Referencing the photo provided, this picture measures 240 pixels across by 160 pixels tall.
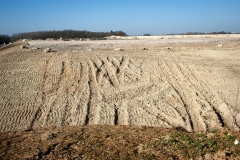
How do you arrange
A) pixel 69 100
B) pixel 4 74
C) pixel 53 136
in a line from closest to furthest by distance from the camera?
pixel 53 136
pixel 69 100
pixel 4 74

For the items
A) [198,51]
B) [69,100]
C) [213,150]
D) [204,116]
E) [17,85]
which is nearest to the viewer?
[213,150]

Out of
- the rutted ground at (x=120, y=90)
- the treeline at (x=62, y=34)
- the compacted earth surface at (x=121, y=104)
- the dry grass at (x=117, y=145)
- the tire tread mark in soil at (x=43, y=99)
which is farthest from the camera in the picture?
the treeline at (x=62, y=34)

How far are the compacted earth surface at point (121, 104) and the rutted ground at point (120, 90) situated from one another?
4cm

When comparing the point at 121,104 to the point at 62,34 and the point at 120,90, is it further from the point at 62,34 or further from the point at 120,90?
the point at 62,34

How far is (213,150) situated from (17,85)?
1217cm

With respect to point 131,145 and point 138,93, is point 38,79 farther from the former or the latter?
point 131,145

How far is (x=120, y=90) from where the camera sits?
1619 centimetres

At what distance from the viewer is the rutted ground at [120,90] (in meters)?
13.0

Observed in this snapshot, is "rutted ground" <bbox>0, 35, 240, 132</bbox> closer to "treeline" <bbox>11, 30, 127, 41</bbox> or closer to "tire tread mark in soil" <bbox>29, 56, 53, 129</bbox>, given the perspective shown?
"tire tread mark in soil" <bbox>29, 56, 53, 129</bbox>

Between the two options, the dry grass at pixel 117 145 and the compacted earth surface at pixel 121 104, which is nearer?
the dry grass at pixel 117 145

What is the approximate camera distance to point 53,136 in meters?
9.38

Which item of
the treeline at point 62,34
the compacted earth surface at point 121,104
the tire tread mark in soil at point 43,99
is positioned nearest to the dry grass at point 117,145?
the compacted earth surface at point 121,104

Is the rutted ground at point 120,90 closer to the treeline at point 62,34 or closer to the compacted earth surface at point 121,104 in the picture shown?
the compacted earth surface at point 121,104

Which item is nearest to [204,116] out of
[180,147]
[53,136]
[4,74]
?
[180,147]
